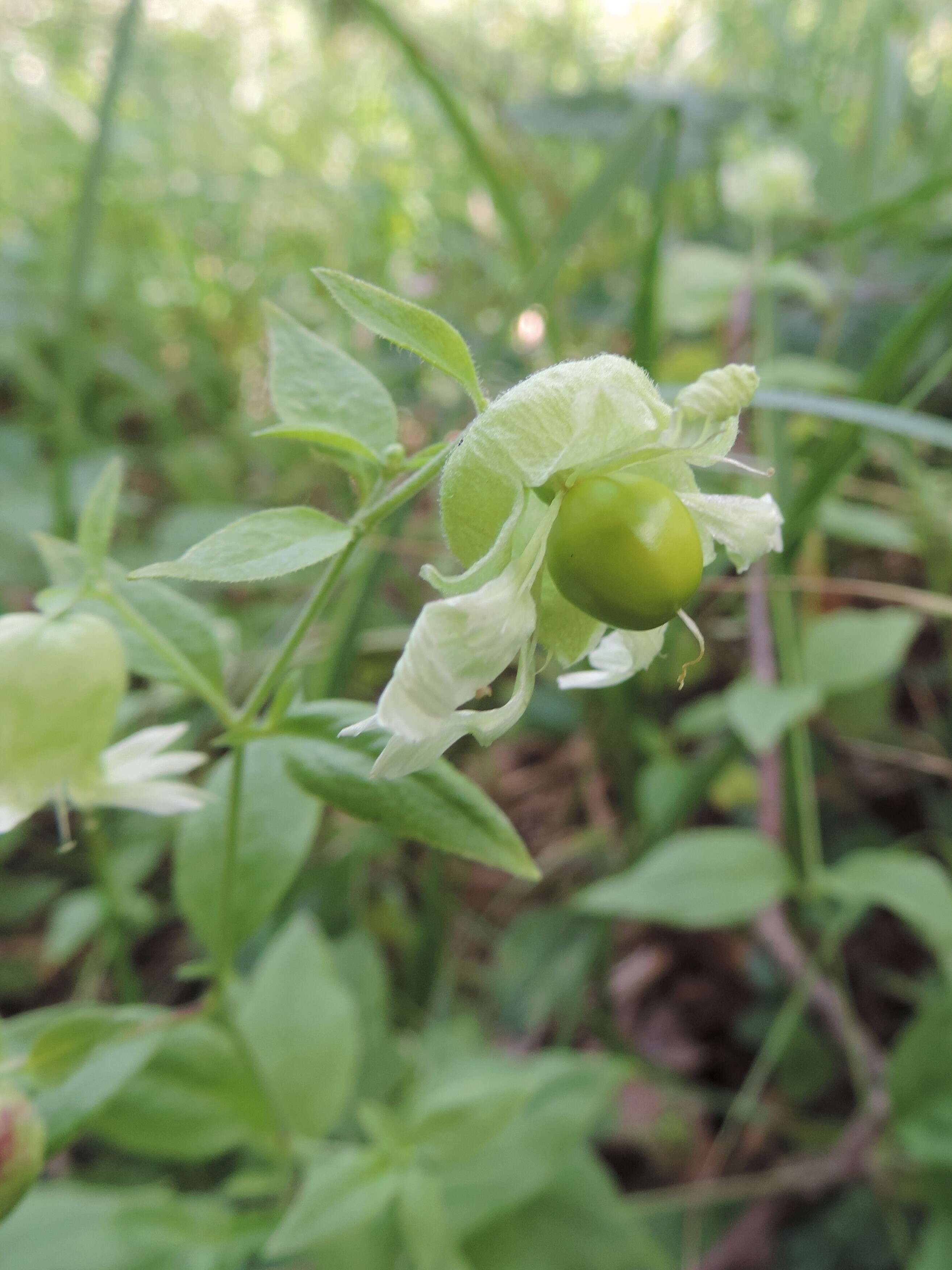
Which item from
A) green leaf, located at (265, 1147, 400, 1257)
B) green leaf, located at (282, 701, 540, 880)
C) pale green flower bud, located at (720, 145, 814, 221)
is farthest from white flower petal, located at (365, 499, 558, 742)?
pale green flower bud, located at (720, 145, 814, 221)

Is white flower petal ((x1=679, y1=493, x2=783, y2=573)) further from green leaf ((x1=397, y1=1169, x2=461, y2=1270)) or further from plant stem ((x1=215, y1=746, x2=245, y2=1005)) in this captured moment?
green leaf ((x1=397, y1=1169, x2=461, y2=1270))

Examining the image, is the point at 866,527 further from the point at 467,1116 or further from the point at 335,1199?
the point at 335,1199

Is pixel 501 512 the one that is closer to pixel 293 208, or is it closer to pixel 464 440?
pixel 464 440

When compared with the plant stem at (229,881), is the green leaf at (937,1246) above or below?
below

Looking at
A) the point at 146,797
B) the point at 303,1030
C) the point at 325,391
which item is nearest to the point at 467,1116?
the point at 303,1030

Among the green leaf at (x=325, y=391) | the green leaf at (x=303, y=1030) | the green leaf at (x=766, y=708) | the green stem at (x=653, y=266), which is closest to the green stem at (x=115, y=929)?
the green leaf at (x=303, y=1030)

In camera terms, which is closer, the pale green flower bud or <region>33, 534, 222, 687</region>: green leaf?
<region>33, 534, 222, 687</region>: green leaf

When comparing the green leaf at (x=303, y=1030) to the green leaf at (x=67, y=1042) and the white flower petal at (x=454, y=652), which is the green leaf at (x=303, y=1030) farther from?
the white flower petal at (x=454, y=652)
